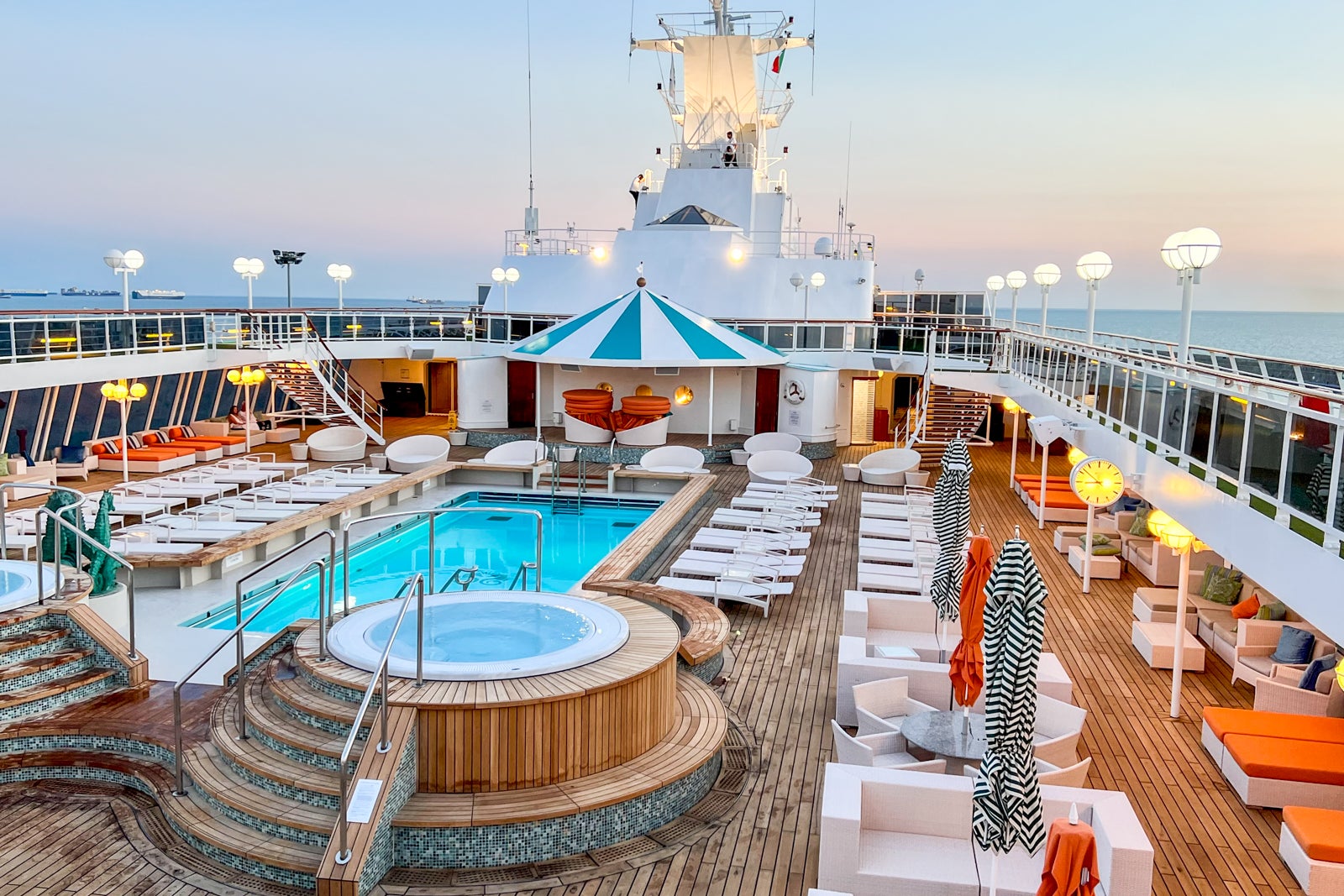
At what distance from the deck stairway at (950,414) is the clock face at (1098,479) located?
8.72 m

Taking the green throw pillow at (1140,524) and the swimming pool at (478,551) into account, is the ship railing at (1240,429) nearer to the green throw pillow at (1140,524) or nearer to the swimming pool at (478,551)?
the green throw pillow at (1140,524)

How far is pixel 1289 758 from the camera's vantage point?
5.25 meters

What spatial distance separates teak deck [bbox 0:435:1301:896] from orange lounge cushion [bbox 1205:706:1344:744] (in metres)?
0.29

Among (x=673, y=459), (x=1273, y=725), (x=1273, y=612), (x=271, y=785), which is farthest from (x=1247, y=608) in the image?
(x=673, y=459)

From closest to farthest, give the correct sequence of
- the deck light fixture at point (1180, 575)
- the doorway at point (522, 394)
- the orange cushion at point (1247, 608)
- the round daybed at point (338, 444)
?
the deck light fixture at point (1180, 575), the orange cushion at point (1247, 608), the round daybed at point (338, 444), the doorway at point (522, 394)

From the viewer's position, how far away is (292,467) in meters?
14.6

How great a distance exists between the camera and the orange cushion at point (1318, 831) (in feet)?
14.2

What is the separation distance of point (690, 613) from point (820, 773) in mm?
2322

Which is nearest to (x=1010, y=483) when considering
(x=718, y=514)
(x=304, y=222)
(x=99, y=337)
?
(x=718, y=514)

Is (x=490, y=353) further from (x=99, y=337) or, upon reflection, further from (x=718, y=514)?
(x=718, y=514)

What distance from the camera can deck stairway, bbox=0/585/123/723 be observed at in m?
5.77

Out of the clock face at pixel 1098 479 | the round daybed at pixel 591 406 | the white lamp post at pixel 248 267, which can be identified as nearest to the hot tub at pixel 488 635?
the clock face at pixel 1098 479

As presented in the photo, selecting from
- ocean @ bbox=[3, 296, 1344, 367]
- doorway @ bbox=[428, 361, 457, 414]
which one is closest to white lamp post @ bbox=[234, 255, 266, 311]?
doorway @ bbox=[428, 361, 457, 414]

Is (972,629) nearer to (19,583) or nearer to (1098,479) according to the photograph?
(1098,479)
